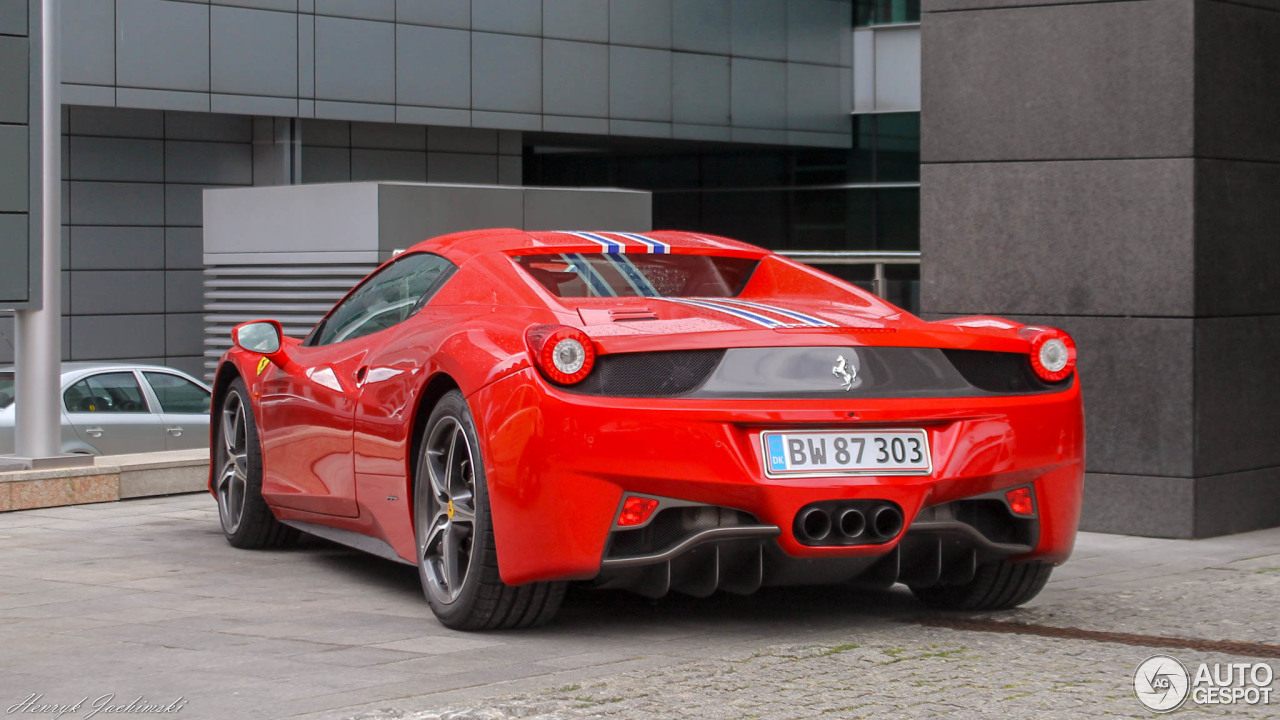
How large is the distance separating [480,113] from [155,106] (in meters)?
4.93

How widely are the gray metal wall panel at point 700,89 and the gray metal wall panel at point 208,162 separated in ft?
22.7

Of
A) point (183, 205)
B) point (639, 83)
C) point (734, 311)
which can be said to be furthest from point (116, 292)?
point (734, 311)

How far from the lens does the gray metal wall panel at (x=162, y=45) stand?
21.8 metres

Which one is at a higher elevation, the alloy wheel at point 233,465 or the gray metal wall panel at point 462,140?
the gray metal wall panel at point 462,140

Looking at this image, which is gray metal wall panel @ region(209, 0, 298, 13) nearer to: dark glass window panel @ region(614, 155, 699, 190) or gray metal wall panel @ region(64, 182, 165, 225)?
gray metal wall panel @ region(64, 182, 165, 225)

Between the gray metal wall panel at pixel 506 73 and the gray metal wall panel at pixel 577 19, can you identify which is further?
the gray metal wall panel at pixel 577 19

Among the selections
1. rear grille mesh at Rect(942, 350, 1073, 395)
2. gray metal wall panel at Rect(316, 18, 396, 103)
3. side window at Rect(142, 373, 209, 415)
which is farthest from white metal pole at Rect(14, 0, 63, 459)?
gray metal wall panel at Rect(316, 18, 396, 103)

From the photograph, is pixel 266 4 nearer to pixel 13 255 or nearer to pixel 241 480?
pixel 13 255

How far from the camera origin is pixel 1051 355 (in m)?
5.70

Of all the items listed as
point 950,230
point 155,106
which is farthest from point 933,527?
point 155,106

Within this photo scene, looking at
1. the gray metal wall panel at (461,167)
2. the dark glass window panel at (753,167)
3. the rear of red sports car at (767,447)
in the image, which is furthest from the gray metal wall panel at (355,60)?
the rear of red sports car at (767,447)

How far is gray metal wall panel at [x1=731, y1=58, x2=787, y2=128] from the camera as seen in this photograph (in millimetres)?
28547

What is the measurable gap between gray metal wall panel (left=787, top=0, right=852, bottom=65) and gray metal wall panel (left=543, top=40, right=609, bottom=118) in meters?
4.02

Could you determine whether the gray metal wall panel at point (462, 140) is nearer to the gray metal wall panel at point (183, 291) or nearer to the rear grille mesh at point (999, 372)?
the gray metal wall panel at point (183, 291)
